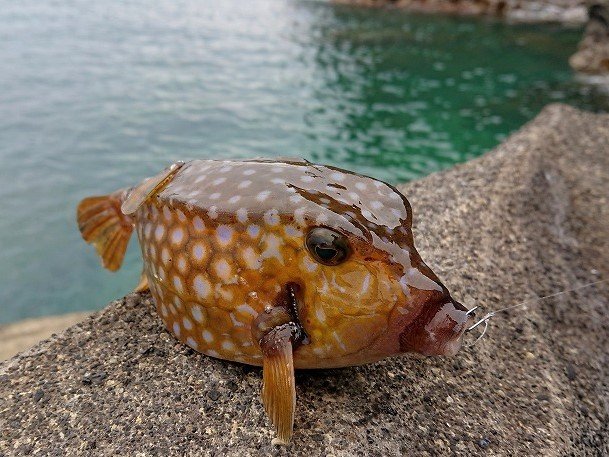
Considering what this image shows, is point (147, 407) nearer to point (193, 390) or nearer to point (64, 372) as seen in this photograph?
point (193, 390)

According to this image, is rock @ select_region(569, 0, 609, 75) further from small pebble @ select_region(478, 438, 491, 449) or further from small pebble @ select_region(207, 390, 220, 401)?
small pebble @ select_region(207, 390, 220, 401)

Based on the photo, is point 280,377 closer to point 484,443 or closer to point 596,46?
point 484,443

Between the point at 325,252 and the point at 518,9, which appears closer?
the point at 325,252

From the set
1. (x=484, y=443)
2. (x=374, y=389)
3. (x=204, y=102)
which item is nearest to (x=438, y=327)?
(x=374, y=389)

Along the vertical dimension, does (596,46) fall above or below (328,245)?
below

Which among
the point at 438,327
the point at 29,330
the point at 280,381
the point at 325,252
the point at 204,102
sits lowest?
the point at 204,102

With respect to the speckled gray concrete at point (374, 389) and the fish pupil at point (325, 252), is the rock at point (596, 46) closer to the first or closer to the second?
the speckled gray concrete at point (374, 389)

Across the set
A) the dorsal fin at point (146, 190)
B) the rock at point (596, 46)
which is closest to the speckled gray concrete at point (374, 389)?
the dorsal fin at point (146, 190)
